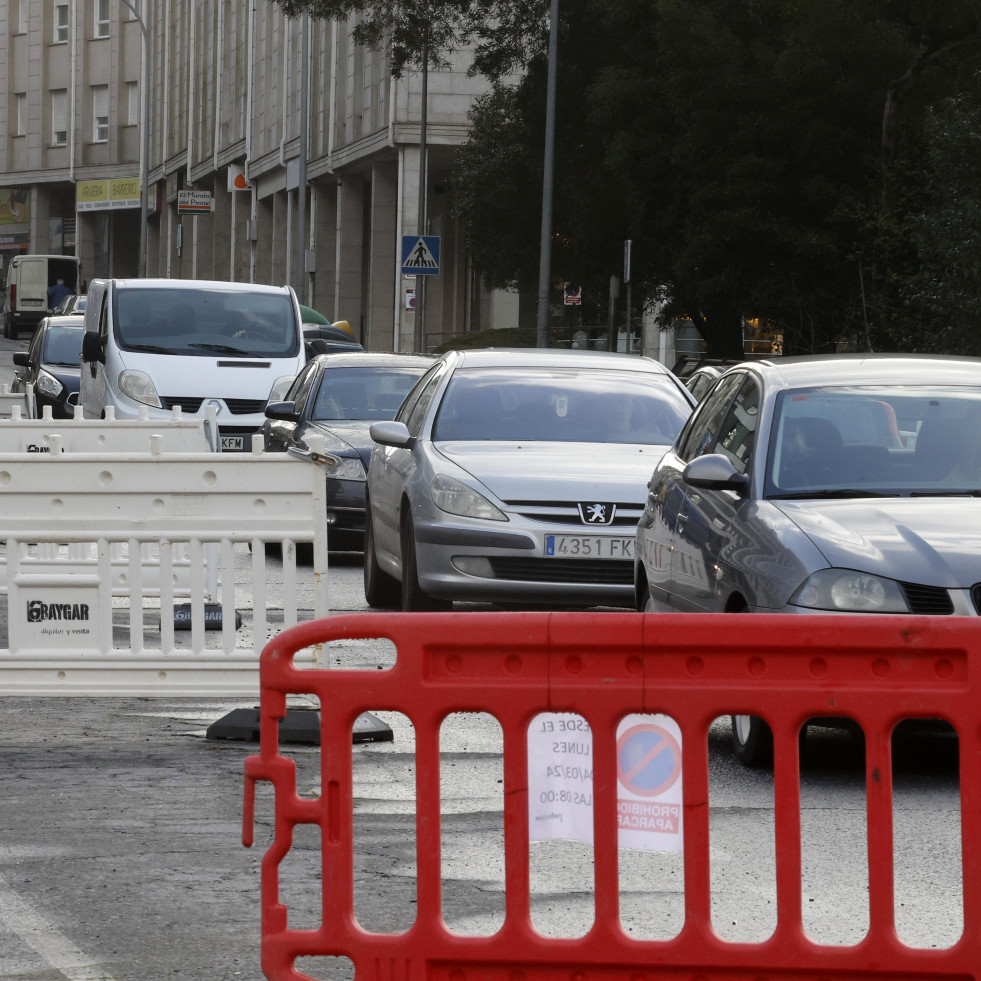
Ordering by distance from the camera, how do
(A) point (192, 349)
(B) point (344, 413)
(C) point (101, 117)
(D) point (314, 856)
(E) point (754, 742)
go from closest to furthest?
1. (D) point (314, 856)
2. (E) point (754, 742)
3. (B) point (344, 413)
4. (A) point (192, 349)
5. (C) point (101, 117)

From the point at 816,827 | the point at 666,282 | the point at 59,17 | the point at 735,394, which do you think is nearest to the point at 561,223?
the point at 666,282

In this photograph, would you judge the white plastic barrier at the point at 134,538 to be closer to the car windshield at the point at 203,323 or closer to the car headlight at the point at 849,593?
the car headlight at the point at 849,593

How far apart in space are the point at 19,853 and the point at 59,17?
89815mm

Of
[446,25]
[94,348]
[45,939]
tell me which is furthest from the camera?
[446,25]

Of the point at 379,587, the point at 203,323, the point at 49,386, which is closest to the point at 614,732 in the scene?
the point at 379,587

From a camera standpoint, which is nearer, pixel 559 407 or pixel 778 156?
pixel 559 407

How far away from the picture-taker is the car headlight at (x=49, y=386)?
1105 inches

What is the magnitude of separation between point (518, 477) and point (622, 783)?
272 inches

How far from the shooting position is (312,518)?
23.7 feet

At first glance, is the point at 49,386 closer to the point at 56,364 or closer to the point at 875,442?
the point at 56,364

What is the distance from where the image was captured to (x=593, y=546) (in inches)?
410

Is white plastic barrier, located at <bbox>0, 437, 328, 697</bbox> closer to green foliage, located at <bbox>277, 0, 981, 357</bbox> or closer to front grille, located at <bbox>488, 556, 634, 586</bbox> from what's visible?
front grille, located at <bbox>488, 556, 634, 586</bbox>

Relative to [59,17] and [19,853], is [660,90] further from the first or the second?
[59,17]

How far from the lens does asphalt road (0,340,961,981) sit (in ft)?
15.4
